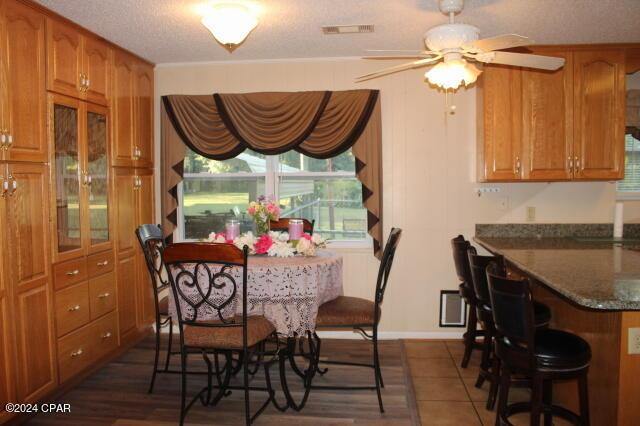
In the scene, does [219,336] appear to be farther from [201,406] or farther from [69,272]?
[69,272]

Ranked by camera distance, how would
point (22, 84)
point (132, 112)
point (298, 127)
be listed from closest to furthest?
1. point (22, 84)
2. point (132, 112)
3. point (298, 127)

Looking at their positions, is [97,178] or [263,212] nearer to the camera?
[263,212]

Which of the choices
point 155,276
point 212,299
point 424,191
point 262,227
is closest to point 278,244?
point 262,227

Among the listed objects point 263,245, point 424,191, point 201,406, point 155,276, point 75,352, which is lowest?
point 201,406

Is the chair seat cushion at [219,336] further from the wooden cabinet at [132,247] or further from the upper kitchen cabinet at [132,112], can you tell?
the upper kitchen cabinet at [132,112]

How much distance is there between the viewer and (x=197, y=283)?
2.69 m

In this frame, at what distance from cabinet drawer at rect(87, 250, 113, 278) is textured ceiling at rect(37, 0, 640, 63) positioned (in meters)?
1.60

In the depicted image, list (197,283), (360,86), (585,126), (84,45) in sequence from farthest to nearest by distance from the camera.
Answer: (360,86) < (585,126) < (84,45) < (197,283)

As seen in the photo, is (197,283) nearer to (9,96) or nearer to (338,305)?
(338,305)

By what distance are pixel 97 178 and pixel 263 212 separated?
135cm

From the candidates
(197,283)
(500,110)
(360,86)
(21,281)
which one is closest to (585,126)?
(500,110)

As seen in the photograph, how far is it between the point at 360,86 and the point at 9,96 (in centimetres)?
261

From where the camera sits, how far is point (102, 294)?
3.66 meters

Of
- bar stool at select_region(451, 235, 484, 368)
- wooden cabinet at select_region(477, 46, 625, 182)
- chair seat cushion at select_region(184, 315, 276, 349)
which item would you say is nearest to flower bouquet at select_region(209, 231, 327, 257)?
chair seat cushion at select_region(184, 315, 276, 349)
